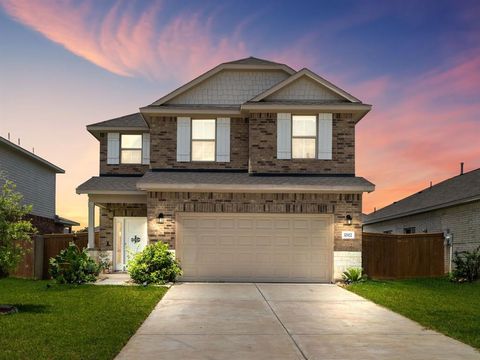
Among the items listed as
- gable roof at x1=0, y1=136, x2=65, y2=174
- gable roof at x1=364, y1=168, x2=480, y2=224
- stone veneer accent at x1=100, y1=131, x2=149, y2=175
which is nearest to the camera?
stone veneer accent at x1=100, y1=131, x2=149, y2=175

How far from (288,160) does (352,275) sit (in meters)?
4.47

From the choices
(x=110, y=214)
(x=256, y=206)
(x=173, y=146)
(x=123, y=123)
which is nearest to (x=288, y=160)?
(x=256, y=206)

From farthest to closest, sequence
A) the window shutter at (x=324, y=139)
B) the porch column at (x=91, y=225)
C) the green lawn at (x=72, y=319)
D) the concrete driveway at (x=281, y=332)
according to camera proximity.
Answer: the porch column at (x=91, y=225)
the window shutter at (x=324, y=139)
the green lawn at (x=72, y=319)
the concrete driveway at (x=281, y=332)

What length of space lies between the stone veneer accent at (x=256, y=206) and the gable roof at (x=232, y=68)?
3.87 metres

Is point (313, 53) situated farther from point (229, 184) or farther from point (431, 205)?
point (431, 205)

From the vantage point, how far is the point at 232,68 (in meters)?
21.7

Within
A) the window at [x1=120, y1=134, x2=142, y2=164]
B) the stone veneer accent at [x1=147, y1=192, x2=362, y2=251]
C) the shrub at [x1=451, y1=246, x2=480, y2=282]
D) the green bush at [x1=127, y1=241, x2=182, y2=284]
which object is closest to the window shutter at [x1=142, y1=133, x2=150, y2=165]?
the window at [x1=120, y1=134, x2=142, y2=164]

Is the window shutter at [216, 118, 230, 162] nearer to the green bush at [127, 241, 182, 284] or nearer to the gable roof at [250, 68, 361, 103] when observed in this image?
the gable roof at [250, 68, 361, 103]

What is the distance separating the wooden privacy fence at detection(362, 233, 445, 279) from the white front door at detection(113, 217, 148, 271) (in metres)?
8.50

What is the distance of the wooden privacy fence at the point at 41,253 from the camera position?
2045 cm

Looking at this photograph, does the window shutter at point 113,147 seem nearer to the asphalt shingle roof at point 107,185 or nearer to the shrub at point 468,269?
the asphalt shingle roof at point 107,185

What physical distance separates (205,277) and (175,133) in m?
5.30

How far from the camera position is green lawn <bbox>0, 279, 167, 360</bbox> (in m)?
8.50

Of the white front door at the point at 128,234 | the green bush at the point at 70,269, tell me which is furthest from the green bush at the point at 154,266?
the white front door at the point at 128,234
